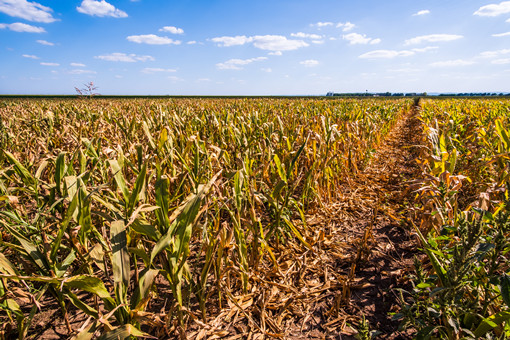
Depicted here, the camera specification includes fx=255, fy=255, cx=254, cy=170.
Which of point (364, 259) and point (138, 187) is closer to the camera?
point (138, 187)

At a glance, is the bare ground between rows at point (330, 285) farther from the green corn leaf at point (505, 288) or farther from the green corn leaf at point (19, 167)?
the green corn leaf at point (19, 167)

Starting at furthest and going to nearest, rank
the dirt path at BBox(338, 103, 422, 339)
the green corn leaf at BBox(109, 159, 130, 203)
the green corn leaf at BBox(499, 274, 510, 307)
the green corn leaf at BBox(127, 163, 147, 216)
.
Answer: the dirt path at BBox(338, 103, 422, 339), the green corn leaf at BBox(109, 159, 130, 203), the green corn leaf at BBox(127, 163, 147, 216), the green corn leaf at BBox(499, 274, 510, 307)

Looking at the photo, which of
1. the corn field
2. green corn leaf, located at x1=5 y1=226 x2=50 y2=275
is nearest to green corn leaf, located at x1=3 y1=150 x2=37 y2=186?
the corn field

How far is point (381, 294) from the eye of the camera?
1729 millimetres

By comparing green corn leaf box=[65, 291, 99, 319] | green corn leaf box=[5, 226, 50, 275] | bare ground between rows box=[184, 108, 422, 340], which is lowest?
bare ground between rows box=[184, 108, 422, 340]

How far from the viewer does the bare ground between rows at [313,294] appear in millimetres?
1483

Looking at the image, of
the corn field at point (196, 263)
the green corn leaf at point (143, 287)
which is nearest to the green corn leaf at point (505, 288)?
the corn field at point (196, 263)

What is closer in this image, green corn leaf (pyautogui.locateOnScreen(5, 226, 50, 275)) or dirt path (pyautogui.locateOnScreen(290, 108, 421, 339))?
green corn leaf (pyautogui.locateOnScreen(5, 226, 50, 275))

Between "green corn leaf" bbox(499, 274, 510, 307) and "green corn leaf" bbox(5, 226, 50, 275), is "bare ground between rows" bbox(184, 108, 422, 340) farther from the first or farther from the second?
"green corn leaf" bbox(5, 226, 50, 275)

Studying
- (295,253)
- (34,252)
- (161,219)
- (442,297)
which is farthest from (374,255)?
(34,252)

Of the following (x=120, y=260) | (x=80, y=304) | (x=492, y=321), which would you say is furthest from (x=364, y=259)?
(x=80, y=304)

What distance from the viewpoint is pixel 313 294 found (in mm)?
1779

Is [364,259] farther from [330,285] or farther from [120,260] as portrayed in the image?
[120,260]

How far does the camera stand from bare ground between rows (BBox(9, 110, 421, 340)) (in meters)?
1.48
